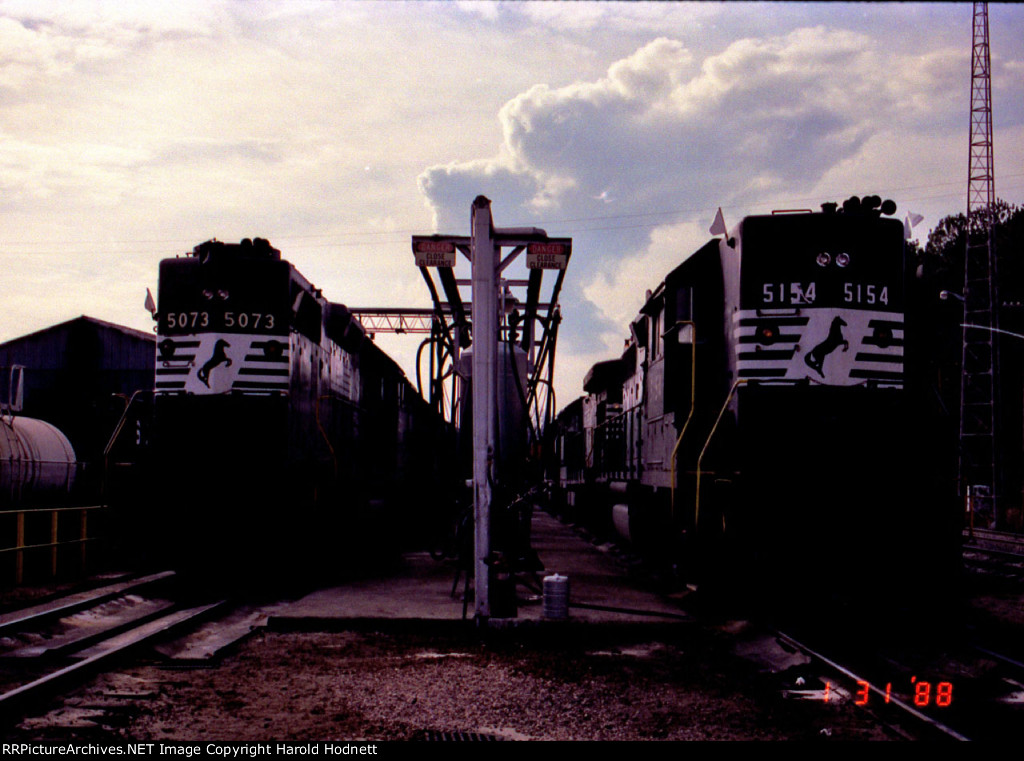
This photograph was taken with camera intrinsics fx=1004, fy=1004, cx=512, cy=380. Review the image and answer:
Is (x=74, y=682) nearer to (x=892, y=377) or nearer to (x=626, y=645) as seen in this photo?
(x=626, y=645)

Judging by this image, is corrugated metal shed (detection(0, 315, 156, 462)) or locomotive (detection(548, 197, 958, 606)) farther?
corrugated metal shed (detection(0, 315, 156, 462))

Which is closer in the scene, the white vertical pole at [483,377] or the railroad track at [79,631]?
the railroad track at [79,631]

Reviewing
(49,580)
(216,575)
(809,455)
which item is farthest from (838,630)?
(49,580)

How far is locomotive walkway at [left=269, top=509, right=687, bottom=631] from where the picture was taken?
9.68m

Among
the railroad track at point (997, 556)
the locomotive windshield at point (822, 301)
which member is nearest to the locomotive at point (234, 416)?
the locomotive windshield at point (822, 301)

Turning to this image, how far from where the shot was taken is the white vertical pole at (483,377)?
9.55 metres

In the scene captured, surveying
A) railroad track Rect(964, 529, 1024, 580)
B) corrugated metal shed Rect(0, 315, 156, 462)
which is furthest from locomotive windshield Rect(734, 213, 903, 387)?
corrugated metal shed Rect(0, 315, 156, 462)

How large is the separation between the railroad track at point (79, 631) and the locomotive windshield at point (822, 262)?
6.65 meters

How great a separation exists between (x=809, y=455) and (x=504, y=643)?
3.35 m

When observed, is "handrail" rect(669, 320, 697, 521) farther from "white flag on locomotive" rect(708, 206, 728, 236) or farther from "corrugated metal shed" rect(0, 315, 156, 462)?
"corrugated metal shed" rect(0, 315, 156, 462)

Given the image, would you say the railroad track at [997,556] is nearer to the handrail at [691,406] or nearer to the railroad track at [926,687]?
the handrail at [691,406]

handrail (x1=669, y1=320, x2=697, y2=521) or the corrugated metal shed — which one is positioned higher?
the corrugated metal shed

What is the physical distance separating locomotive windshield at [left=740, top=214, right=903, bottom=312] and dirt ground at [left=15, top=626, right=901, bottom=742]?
140 inches

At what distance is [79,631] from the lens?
31.8ft
